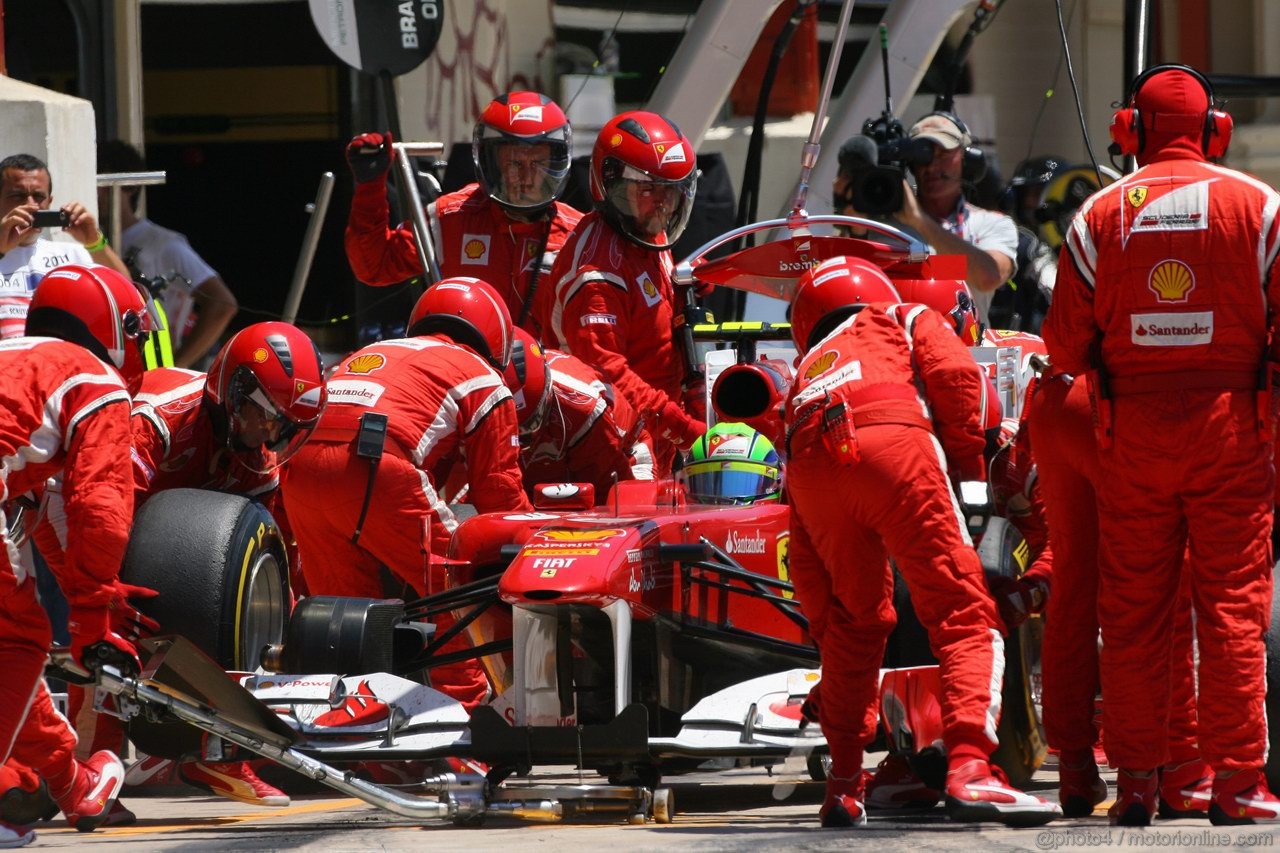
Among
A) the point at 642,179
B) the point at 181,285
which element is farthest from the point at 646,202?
the point at 181,285

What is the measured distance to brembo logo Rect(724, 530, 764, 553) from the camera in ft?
24.2

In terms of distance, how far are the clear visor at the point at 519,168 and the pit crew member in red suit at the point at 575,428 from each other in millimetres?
1035

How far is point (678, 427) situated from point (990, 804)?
11.0 feet

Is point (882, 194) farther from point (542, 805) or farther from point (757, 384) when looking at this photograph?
point (542, 805)

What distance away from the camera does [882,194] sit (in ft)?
31.1

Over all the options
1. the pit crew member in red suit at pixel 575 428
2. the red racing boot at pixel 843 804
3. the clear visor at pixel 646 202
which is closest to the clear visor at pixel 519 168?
the clear visor at pixel 646 202

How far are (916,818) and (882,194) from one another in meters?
3.83

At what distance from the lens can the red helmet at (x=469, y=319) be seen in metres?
7.82

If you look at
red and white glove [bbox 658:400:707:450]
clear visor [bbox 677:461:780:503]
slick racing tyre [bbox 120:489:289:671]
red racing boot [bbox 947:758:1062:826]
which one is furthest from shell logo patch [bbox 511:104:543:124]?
red racing boot [bbox 947:758:1062:826]

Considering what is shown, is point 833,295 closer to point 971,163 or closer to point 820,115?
point 820,115

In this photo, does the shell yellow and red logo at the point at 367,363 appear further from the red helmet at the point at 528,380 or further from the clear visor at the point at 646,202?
the clear visor at the point at 646,202

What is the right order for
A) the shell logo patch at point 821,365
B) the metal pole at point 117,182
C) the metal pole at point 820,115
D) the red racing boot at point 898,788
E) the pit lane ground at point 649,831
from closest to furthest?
the pit lane ground at point 649,831, the shell logo patch at point 821,365, the red racing boot at point 898,788, the metal pole at point 820,115, the metal pole at point 117,182

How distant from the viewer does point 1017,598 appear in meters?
6.53

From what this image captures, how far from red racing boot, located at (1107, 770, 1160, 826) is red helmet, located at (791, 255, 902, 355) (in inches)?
63.6
